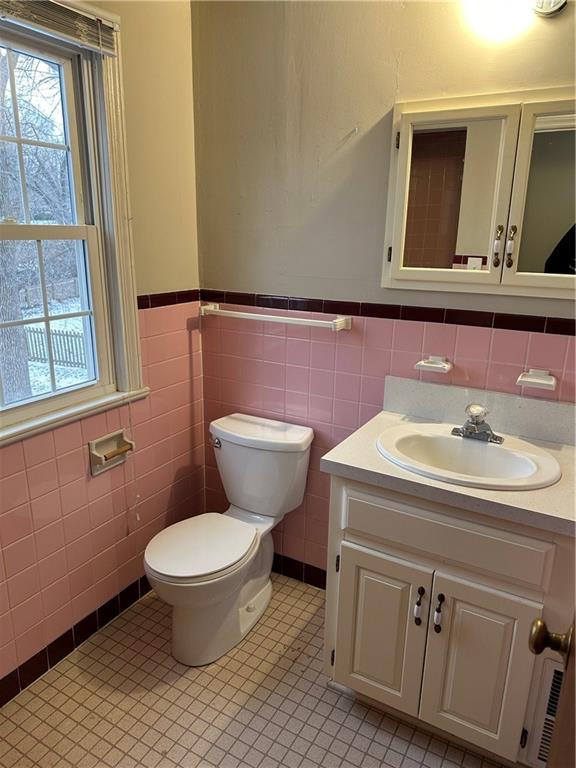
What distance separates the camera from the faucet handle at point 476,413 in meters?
1.63

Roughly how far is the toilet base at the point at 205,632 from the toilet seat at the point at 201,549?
0.61 ft

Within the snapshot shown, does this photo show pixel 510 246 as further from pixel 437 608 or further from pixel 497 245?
pixel 437 608

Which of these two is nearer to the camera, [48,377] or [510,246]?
[510,246]

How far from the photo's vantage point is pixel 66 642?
187 cm

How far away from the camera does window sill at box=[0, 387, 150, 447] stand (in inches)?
61.4

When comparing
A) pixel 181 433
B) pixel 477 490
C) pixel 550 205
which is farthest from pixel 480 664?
pixel 181 433

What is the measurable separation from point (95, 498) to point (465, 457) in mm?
1287

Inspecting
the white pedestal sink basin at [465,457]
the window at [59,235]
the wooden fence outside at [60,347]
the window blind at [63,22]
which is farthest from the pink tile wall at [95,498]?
the white pedestal sink basin at [465,457]

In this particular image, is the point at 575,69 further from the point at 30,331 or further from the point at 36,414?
the point at 36,414

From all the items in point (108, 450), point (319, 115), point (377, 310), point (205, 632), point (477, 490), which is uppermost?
point (319, 115)

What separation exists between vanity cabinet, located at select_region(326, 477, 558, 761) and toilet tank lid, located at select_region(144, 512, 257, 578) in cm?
38

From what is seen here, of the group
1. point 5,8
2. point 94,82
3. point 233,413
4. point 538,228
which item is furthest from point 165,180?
point 538,228

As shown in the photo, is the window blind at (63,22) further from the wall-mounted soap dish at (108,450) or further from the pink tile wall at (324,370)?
the wall-mounted soap dish at (108,450)

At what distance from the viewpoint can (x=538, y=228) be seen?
156 centimetres
